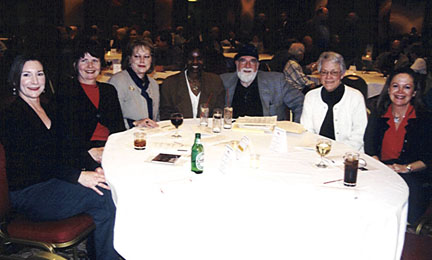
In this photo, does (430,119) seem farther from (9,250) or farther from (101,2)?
(101,2)

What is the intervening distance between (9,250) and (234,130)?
1.74 meters

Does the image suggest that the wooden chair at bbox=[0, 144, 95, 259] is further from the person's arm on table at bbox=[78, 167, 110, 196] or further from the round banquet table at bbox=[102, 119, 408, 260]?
the round banquet table at bbox=[102, 119, 408, 260]

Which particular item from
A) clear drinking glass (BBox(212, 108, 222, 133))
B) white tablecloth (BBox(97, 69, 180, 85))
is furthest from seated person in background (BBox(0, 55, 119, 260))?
white tablecloth (BBox(97, 69, 180, 85))

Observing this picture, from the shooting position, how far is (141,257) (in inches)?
68.7

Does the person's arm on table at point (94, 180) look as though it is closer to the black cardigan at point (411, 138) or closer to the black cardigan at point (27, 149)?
the black cardigan at point (27, 149)

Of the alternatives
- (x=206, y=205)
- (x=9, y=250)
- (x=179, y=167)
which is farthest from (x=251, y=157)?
(x=9, y=250)

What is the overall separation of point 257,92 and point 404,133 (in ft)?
4.43

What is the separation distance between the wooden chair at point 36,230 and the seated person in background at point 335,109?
1.92 m

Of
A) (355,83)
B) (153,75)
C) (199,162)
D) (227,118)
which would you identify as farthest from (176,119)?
(153,75)

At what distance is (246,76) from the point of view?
3898mm

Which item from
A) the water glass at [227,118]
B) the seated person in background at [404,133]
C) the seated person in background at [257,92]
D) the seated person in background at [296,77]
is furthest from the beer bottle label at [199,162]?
the seated person in background at [296,77]

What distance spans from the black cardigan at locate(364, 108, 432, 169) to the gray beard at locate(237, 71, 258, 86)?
3.80 feet

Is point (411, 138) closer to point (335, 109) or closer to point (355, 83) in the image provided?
point (335, 109)

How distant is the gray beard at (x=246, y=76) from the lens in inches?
153
